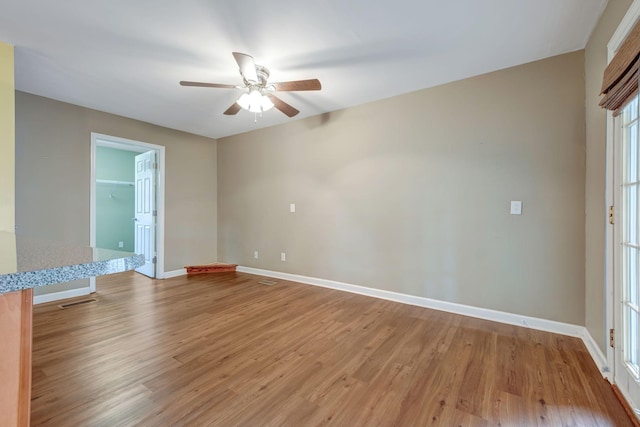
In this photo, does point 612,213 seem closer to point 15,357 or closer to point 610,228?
point 610,228

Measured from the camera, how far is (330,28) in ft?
6.86

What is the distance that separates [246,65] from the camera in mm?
2100

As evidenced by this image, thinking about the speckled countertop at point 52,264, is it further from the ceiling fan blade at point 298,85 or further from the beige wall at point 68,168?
the beige wall at point 68,168

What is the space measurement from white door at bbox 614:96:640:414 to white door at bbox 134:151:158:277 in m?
5.27

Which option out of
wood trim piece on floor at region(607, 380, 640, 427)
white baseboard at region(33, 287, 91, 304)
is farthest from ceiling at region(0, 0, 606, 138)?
wood trim piece on floor at region(607, 380, 640, 427)

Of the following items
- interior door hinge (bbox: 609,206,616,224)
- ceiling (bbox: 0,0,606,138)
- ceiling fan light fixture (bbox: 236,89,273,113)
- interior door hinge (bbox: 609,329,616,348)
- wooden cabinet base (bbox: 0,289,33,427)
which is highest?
ceiling (bbox: 0,0,606,138)

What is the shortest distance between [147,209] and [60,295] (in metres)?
1.68

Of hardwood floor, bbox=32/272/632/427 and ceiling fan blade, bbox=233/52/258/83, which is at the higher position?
ceiling fan blade, bbox=233/52/258/83

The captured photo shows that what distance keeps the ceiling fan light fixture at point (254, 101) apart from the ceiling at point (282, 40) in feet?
→ 1.00

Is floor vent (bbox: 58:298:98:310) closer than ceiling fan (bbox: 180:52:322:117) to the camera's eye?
No

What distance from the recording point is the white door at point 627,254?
1520 mm

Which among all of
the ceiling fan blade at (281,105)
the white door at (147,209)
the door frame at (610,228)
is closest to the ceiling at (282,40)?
the ceiling fan blade at (281,105)

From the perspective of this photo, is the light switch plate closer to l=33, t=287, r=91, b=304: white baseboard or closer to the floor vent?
the floor vent

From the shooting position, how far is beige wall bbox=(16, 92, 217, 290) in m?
3.17
